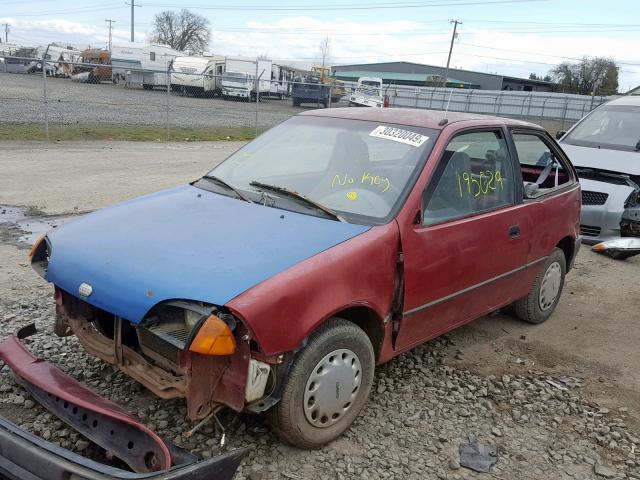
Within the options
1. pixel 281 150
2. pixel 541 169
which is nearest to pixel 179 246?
pixel 281 150

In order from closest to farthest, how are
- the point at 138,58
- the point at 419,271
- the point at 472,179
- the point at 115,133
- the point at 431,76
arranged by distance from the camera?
the point at 419,271 → the point at 472,179 → the point at 115,133 → the point at 138,58 → the point at 431,76

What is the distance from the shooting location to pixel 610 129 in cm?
849

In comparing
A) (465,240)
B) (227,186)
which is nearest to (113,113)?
(227,186)

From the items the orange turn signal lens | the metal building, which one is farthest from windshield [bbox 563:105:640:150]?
the metal building

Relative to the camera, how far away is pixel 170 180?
967cm

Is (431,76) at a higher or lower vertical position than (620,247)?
higher

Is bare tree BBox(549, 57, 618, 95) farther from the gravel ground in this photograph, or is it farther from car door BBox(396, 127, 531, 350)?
car door BBox(396, 127, 531, 350)

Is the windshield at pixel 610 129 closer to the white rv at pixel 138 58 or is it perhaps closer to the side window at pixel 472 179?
the side window at pixel 472 179

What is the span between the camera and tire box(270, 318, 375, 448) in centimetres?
270

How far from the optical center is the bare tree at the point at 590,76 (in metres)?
69.0

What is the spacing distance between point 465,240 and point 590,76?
76586 millimetres

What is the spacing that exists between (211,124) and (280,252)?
18.8 meters

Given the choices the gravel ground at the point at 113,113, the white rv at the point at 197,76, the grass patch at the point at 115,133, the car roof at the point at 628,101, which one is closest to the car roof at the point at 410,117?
the car roof at the point at 628,101

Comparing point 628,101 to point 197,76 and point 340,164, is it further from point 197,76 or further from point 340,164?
point 197,76
